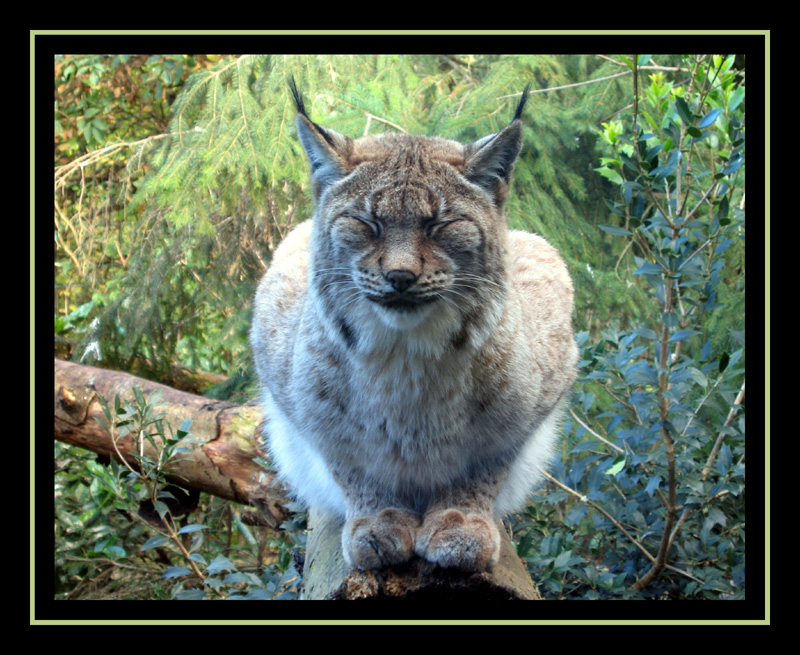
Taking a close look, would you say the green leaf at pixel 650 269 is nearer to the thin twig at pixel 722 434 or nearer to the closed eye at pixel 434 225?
the thin twig at pixel 722 434

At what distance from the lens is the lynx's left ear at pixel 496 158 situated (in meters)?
2.67

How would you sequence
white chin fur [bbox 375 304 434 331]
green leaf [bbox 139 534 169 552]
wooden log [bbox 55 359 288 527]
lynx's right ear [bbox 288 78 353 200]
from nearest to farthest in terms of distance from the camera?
white chin fur [bbox 375 304 434 331]
lynx's right ear [bbox 288 78 353 200]
green leaf [bbox 139 534 169 552]
wooden log [bbox 55 359 288 527]

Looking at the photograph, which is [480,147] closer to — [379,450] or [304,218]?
[379,450]

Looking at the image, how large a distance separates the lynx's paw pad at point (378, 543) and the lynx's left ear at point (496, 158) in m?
1.33

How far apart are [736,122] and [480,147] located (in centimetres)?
103

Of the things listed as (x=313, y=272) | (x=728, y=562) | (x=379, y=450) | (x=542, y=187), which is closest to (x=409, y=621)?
(x=379, y=450)

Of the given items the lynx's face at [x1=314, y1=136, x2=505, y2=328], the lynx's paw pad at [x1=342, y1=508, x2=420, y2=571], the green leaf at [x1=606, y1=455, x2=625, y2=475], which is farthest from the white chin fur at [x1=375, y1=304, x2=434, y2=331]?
the green leaf at [x1=606, y1=455, x2=625, y2=475]

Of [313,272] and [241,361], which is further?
[241,361]

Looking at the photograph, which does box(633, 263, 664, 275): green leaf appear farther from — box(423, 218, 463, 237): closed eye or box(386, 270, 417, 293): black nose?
box(386, 270, 417, 293): black nose

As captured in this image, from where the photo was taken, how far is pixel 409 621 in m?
2.41

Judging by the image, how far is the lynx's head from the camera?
2.45m

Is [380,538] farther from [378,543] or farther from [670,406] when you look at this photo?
[670,406]

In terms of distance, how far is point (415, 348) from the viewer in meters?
2.65

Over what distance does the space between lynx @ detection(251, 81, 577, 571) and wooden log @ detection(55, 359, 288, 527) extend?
1.38 metres
